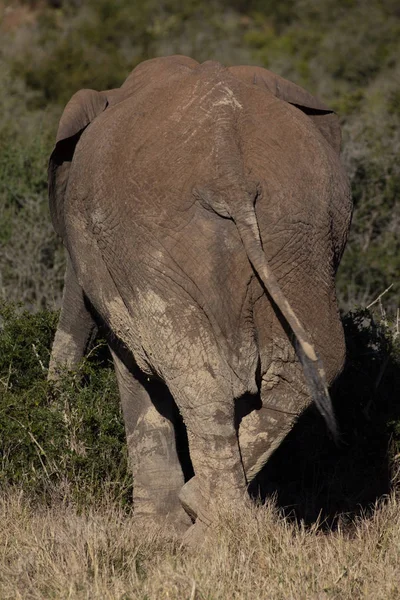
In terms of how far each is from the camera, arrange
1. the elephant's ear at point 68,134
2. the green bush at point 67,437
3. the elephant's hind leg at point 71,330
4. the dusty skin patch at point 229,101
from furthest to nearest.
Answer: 1. the elephant's hind leg at point 71,330
2. the green bush at point 67,437
3. the elephant's ear at point 68,134
4. the dusty skin patch at point 229,101

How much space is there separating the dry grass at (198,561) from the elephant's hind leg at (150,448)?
419mm

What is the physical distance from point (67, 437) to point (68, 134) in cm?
151

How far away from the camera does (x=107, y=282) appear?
4547mm

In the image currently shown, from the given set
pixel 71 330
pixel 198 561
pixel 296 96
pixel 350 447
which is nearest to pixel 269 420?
pixel 198 561

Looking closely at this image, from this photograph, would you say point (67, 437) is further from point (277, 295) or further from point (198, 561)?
point (277, 295)

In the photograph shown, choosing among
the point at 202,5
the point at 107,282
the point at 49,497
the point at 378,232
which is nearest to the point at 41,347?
the point at 49,497

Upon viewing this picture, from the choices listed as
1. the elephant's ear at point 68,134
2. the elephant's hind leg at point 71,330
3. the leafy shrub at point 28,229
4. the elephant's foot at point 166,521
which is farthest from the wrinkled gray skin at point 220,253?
the leafy shrub at point 28,229

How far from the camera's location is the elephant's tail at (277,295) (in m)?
3.87

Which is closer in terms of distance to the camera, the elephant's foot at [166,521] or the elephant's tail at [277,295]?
the elephant's tail at [277,295]

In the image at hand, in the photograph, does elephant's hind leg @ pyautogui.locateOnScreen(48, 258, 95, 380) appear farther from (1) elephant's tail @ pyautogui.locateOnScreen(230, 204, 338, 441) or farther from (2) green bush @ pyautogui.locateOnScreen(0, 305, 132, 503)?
(1) elephant's tail @ pyautogui.locateOnScreen(230, 204, 338, 441)

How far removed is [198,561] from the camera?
401cm

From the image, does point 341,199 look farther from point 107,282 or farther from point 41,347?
point 41,347

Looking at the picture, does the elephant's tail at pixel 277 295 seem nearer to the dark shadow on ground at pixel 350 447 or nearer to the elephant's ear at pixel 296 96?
the elephant's ear at pixel 296 96

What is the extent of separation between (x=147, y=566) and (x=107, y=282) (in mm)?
1136
